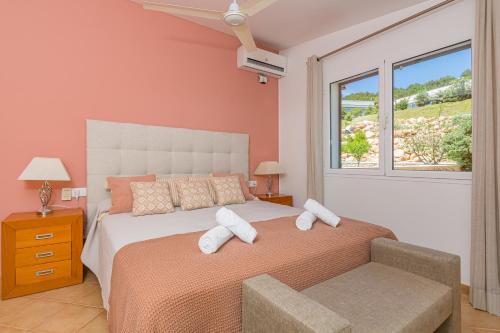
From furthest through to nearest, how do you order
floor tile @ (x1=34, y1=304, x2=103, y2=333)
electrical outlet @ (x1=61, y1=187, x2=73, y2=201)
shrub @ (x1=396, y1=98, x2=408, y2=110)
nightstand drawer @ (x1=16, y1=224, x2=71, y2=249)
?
shrub @ (x1=396, y1=98, x2=408, y2=110) < electrical outlet @ (x1=61, y1=187, x2=73, y2=201) < nightstand drawer @ (x1=16, y1=224, x2=71, y2=249) < floor tile @ (x1=34, y1=304, x2=103, y2=333)

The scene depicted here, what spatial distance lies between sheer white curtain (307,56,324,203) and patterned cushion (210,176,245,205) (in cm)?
107

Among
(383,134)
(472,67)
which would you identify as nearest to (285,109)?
(383,134)

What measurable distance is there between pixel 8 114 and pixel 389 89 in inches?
146

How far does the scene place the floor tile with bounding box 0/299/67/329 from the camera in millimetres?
1751

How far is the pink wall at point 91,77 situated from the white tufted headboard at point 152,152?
0.11m

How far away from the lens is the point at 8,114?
2279 millimetres

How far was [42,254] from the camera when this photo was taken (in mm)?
2146

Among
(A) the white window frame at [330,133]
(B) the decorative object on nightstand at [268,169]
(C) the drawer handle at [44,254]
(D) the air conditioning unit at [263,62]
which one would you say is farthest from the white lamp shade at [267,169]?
(C) the drawer handle at [44,254]

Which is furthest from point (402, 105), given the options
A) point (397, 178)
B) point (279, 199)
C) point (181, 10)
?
point (181, 10)

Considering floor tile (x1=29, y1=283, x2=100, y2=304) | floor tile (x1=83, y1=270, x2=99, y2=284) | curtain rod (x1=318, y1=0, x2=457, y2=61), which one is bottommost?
floor tile (x1=29, y1=283, x2=100, y2=304)

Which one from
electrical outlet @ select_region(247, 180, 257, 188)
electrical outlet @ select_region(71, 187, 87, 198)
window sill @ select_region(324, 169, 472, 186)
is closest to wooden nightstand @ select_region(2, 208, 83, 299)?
electrical outlet @ select_region(71, 187, 87, 198)

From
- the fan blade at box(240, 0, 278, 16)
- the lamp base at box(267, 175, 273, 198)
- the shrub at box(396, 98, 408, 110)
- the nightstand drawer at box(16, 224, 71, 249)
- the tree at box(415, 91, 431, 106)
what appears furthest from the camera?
the lamp base at box(267, 175, 273, 198)

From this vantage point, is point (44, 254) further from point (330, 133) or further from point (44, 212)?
point (330, 133)

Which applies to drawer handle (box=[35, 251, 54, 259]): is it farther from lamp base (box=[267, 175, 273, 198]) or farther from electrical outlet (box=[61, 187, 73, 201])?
lamp base (box=[267, 175, 273, 198])
